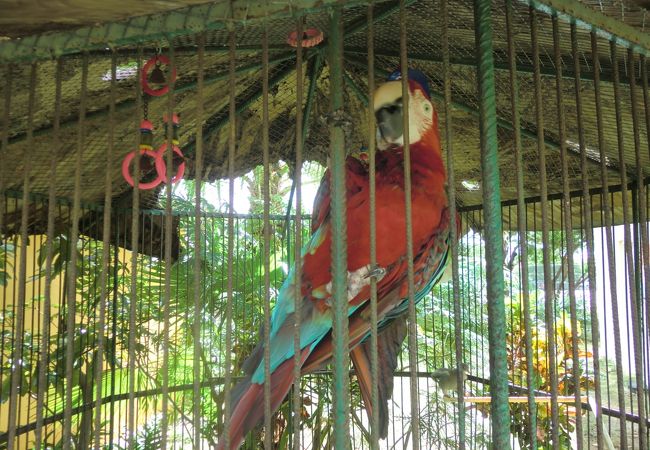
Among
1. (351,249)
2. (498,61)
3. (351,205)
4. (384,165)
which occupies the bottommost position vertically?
(351,249)

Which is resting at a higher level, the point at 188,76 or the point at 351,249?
the point at 188,76

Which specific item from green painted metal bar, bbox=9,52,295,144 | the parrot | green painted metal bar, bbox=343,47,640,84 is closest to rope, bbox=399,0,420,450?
A: the parrot

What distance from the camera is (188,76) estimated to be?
1.90m

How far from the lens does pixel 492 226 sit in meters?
0.90

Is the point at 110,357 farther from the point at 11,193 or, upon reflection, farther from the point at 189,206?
the point at 189,206

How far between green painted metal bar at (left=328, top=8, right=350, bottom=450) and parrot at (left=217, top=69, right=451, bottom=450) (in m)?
0.30

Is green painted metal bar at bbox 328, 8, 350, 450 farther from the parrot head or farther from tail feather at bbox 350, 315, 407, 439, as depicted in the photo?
tail feather at bbox 350, 315, 407, 439

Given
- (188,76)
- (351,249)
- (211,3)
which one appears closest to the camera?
(211,3)

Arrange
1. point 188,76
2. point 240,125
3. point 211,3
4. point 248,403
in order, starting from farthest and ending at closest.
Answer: point 240,125 < point 188,76 < point 248,403 < point 211,3

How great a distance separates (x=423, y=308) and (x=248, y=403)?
2492 mm

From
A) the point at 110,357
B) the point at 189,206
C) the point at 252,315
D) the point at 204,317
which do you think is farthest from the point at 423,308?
the point at 110,357

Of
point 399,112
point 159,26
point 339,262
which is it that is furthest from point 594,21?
point 159,26

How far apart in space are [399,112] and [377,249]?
1.29ft

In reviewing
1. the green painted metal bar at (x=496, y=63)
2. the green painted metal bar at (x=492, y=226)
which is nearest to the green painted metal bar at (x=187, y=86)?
the green painted metal bar at (x=496, y=63)
